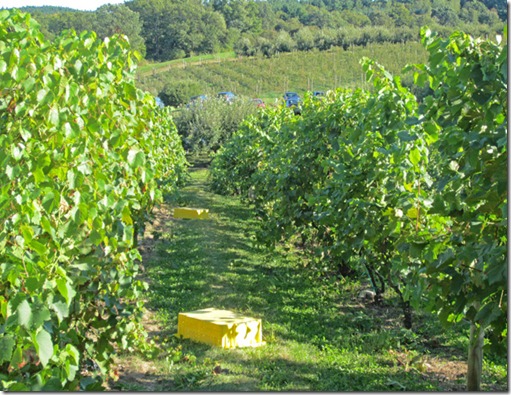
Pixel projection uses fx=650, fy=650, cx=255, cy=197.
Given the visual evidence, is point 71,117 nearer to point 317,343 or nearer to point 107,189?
point 107,189

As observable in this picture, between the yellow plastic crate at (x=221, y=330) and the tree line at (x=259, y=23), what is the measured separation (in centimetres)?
2669

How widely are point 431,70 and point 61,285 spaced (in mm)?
1970

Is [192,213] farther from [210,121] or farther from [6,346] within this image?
[210,121]

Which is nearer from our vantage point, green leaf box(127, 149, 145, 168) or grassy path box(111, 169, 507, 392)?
green leaf box(127, 149, 145, 168)

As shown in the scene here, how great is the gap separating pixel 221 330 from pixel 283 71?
129ft

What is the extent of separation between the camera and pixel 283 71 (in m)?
43.1

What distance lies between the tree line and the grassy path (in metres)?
24.5

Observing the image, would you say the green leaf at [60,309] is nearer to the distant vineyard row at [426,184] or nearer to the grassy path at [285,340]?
the distant vineyard row at [426,184]

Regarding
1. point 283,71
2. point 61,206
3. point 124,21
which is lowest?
point 61,206

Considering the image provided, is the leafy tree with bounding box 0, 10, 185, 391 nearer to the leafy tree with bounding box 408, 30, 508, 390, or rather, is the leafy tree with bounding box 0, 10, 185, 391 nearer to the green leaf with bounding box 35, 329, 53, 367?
the green leaf with bounding box 35, 329, 53, 367

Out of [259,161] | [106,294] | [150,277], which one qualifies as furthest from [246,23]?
[106,294]

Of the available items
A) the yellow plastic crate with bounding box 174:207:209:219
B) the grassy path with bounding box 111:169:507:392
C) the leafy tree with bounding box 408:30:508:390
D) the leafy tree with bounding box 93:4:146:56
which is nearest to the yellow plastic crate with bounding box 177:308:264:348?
the grassy path with bounding box 111:169:507:392

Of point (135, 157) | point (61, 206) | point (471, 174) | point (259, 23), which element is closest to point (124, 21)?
point (259, 23)

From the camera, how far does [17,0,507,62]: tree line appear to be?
40.5 metres
